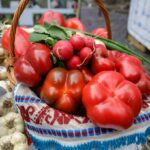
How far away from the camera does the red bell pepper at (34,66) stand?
1027 mm

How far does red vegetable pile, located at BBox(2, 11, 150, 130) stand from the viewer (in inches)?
35.9

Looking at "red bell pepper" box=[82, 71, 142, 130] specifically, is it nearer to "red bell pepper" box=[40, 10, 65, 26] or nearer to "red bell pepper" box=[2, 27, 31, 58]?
"red bell pepper" box=[2, 27, 31, 58]

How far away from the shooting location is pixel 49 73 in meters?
1.02

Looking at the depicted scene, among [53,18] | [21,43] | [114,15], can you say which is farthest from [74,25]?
[114,15]

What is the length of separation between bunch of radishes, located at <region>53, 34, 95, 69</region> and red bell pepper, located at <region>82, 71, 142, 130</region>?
0.09 metres

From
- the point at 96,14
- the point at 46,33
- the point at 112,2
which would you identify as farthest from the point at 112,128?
the point at 112,2

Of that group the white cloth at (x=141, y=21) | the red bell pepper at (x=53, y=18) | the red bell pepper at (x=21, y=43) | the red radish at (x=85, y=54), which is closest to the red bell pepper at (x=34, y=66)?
the red radish at (x=85, y=54)

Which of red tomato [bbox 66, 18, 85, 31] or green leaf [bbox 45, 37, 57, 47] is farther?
red tomato [bbox 66, 18, 85, 31]

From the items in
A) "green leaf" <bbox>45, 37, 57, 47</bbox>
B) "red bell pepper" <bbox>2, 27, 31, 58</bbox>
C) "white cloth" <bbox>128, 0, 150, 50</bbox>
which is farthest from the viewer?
"white cloth" <bbox>128, 0, 150, 50</bbox>

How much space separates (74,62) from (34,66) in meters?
0.13

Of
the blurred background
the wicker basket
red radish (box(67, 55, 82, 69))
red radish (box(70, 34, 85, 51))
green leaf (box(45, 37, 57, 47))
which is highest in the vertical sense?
red radish (box(70, 34, 85, 51))

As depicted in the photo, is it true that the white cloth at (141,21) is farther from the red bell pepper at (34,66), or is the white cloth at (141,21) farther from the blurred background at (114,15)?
the red bell pepper at (34,66)

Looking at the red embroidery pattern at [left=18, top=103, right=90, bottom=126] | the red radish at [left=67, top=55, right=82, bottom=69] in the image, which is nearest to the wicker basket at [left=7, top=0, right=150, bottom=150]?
the red embroidery pattern at [left=18, top=103, right=90, bottom=126]

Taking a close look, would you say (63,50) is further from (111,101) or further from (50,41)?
(111,101)
